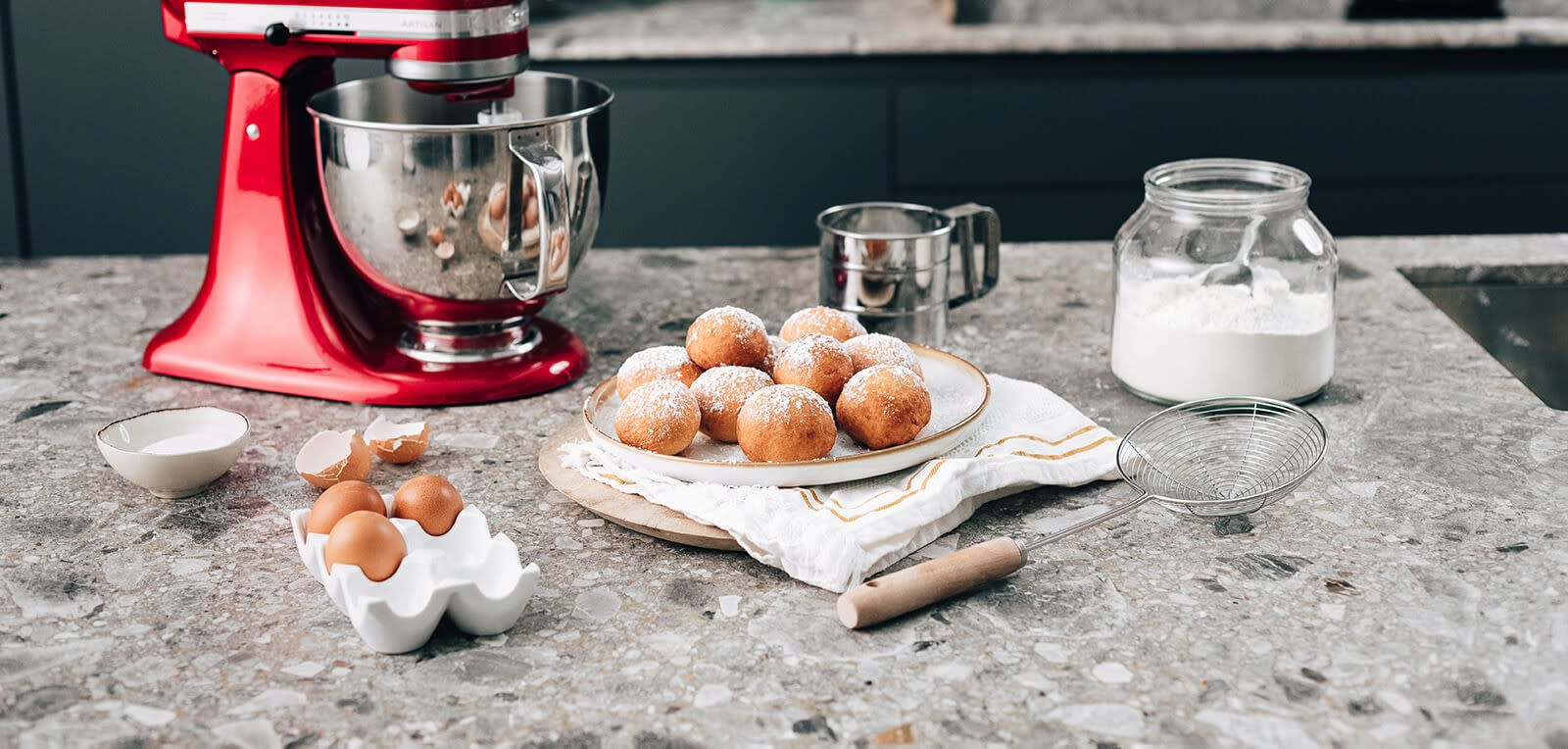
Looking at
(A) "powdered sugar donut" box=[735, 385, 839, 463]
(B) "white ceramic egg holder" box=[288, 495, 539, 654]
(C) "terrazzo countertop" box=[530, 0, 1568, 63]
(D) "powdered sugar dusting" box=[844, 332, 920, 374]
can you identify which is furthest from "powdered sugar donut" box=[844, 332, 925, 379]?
(C) "terrazzo countertop" box=[530, 0, 1568, 63]

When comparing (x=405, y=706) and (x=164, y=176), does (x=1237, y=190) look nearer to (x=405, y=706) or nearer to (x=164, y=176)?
(x=405, y=706)

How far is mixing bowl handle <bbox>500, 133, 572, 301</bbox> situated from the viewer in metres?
1.12

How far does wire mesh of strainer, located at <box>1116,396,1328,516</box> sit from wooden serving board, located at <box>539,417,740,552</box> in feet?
0.91

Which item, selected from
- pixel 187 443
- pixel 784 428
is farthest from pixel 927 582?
pixel 187 443

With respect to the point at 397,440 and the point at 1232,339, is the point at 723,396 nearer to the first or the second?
the point at 397,440

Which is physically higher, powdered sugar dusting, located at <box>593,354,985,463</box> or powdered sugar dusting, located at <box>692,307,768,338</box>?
powdered sugar dusting, located at <box>692,307,768,338</box>

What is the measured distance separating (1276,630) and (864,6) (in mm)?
2122

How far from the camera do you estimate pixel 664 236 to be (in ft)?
8.39

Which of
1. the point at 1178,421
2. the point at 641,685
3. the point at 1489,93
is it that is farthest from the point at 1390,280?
the point at 1489,93

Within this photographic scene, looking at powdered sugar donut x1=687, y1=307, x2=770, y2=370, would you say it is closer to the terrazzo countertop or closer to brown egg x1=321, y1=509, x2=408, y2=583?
brown egg x1=321, y1=509, x2=408, y2=583

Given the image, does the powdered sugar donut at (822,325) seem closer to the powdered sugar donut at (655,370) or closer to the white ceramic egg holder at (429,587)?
the powdered sugar donut at (655,370)

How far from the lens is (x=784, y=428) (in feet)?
3.08

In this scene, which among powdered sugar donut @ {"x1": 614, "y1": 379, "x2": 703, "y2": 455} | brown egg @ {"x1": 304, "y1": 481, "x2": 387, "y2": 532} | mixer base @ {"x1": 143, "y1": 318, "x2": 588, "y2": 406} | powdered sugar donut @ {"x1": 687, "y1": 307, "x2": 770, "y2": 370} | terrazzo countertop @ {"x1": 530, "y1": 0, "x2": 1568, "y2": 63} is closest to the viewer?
brown egg @ {"x1": 304, "y1": 481, "x2": 387, "y2": 532}

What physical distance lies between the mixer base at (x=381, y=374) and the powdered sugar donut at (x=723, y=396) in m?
0.24
